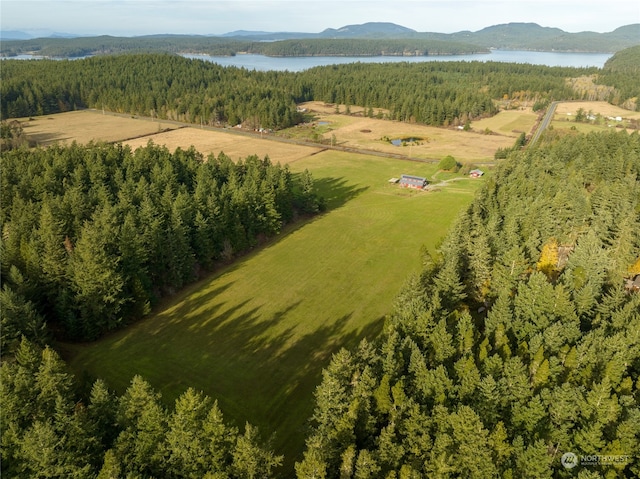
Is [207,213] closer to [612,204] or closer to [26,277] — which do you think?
[26,277]

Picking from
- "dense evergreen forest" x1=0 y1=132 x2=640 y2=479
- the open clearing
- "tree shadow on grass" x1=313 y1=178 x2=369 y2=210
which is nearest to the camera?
"dense evergreen forest" x1=0 y1=132 x2=640 y2=479

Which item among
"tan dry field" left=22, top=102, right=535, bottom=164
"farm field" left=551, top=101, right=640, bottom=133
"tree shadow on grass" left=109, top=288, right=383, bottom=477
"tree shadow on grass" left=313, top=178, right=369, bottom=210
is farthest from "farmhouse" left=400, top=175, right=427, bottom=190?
"farm field" left=551, top=101, right=640, bottom=133

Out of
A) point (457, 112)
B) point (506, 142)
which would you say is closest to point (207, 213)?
point (506, 142)

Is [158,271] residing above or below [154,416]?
below

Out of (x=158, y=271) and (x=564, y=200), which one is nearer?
(x=158, y=271)

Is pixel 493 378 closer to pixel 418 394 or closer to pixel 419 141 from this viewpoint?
pixel 418 394

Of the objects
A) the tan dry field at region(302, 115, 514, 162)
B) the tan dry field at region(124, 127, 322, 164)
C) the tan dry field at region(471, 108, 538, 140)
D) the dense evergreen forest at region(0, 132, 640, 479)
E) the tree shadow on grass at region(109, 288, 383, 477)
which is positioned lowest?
the tree shadow on grass at region(109, 288, 383, 477)

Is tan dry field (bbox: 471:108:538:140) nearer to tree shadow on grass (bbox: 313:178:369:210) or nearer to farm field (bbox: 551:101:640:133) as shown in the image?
farm field (bbox: 551:101:640:133)
